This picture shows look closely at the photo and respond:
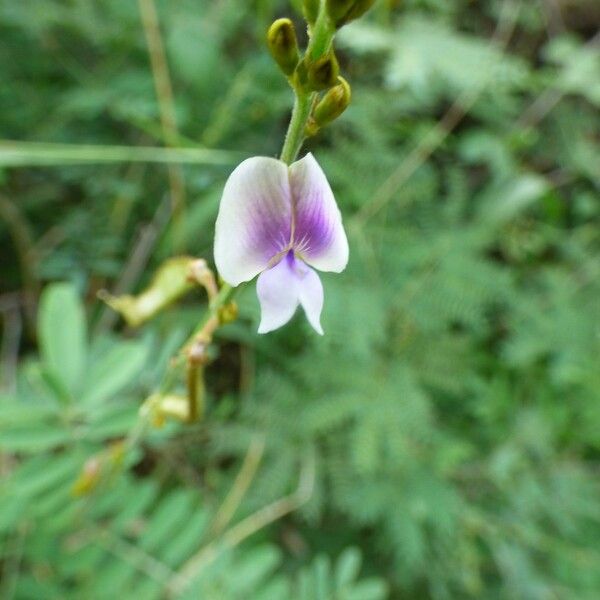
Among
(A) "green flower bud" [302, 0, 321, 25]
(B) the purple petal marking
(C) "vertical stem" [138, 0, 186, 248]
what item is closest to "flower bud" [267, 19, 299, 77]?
(A) "green flower bud" [302, 0, 321, 25]

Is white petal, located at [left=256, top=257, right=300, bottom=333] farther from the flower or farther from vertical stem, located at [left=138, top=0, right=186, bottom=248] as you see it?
vertical stem, located at [left=138, top=0, right=186, bottom=248]

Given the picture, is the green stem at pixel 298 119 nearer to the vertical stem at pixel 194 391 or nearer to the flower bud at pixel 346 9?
the flower bud at pixel 346 9

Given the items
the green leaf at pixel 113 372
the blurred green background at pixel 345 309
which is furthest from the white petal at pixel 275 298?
the blurred green background at pixel 345 309

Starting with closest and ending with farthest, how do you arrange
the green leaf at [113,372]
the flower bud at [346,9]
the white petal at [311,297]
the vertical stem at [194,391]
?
the flower bud at [346,9]
the white petal at [311,297]
the vertical stem at [194,391]
the green leaf at [113,372]

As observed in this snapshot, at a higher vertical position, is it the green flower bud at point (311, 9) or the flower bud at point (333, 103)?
the green flower bud at point (311, 9)

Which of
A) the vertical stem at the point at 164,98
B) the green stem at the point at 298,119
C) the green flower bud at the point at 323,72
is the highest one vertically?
the vertical stem at the point at 164,98

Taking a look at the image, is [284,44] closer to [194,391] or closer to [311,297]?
[311,297]

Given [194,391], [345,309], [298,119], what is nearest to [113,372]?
[194,391]

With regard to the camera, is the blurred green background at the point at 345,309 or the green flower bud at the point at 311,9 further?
the blurred green background at the point at 345,309

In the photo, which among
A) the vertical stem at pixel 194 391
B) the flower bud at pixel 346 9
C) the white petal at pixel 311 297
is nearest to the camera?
the flower bud at pixel 346 9
